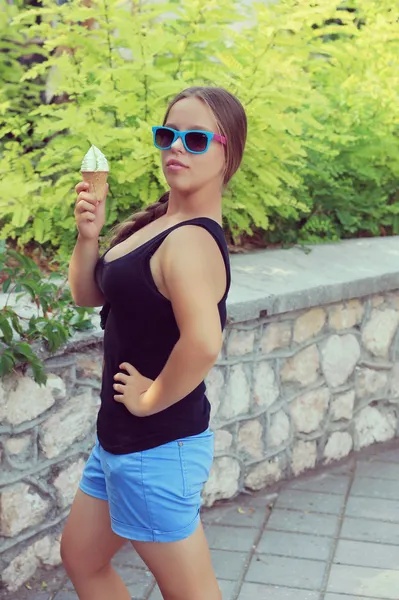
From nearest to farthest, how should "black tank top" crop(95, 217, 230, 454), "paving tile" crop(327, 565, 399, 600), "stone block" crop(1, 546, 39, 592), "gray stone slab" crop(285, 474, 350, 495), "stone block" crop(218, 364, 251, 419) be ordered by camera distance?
1. "black tank top" crop(95, 217, 230, 454)
2. "stone block" crop(1, 546, 39, 592)
3. "paving tile" crop(327, 565, 399, 600)
4. "stone block" crop(218, 364, 251, 419)
5. "gray stone slab" crop(285, 474, 350, 495)

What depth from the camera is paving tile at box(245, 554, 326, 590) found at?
400 centimetres

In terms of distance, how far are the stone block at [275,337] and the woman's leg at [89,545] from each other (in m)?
2.05

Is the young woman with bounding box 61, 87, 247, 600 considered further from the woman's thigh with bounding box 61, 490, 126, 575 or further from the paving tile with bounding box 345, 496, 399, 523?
the paving tile with bounding box 345, 496, 399, 523

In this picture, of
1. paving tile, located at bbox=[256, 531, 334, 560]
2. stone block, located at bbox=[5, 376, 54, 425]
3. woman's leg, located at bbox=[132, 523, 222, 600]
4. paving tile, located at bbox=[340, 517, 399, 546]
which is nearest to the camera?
woman's leg, located at bbox=[132, 523, 222, 600]

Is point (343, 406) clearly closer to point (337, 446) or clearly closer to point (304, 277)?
point (337, 446)

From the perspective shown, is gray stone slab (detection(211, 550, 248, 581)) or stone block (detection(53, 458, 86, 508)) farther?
gray stone slab (detection(211, 550, 248, 581))

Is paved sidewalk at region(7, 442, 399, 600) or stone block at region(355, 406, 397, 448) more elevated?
paved sidewalk at region(7, 442, 399, 600)

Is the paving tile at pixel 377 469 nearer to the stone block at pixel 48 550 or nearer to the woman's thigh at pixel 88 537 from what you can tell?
the stone block at pixel 48 550

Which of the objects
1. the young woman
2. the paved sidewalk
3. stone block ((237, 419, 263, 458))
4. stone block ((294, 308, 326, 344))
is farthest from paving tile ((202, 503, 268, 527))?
the young woman

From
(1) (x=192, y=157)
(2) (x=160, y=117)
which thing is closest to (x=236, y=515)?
(2) (x=160, y=117)

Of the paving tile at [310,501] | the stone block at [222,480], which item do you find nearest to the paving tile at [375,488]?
the paving tile at [310,501]

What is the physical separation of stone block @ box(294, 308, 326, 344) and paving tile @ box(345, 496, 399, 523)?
84 cm

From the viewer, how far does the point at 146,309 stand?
2.43 metres

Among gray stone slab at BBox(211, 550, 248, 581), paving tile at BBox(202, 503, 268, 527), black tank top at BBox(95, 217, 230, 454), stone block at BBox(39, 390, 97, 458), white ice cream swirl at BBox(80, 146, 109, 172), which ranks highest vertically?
white ice cream swirl at BBox(80, 146, 109, 172)
